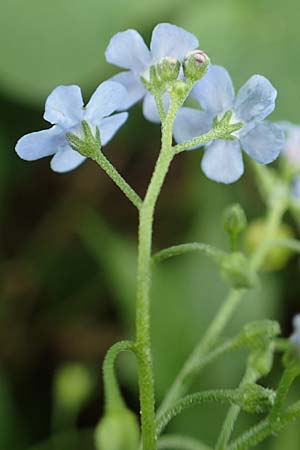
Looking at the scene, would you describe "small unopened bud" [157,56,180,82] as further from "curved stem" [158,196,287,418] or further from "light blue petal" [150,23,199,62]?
"curved stem" [158,196,287,418]

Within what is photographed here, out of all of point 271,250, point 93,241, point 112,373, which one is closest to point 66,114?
point 112,373

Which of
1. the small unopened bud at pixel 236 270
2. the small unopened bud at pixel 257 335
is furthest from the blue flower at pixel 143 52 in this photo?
the small unopened bud at pixel 257 335

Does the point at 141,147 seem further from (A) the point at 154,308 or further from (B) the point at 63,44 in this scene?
(A) the point at 154,308

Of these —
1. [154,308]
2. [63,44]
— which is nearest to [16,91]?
[63,44]

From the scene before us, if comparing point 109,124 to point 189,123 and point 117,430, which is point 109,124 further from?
point 117,430

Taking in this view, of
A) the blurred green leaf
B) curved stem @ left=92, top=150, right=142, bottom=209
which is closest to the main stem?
curved stem @ left=92, top=150, right=142, bottom=209

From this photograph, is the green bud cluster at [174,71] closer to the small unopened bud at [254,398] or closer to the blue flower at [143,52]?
the blue flower at [143,52]
